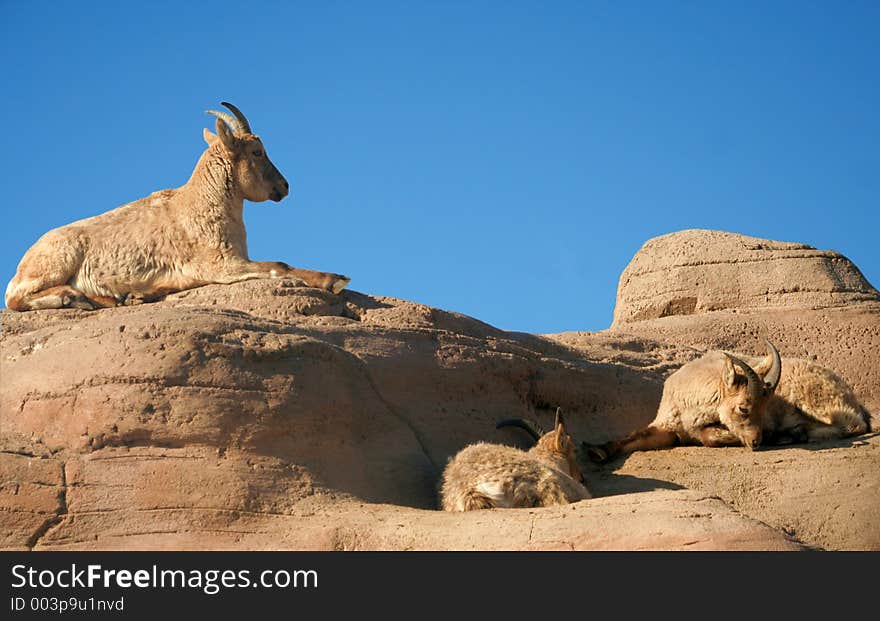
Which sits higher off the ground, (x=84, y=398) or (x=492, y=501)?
(x=84, y=398)

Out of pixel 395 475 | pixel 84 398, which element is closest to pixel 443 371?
pixel 395 475

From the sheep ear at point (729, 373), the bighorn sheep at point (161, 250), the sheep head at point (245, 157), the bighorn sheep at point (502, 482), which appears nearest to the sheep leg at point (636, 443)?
the sheep ear at point (729, 373)

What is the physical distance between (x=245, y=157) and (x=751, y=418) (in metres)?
6.43

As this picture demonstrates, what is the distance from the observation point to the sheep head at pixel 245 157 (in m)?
15.9

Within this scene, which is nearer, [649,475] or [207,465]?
[207,465]

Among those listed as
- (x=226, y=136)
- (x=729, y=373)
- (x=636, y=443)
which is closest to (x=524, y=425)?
(x=636, y=443)

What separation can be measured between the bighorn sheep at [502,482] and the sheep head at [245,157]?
540 centimetres

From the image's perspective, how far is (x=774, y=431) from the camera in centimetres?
1384

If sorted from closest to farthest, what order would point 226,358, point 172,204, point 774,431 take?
point 226,358 < point 774,431 < point 172,204

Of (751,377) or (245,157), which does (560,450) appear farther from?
(245,157)
